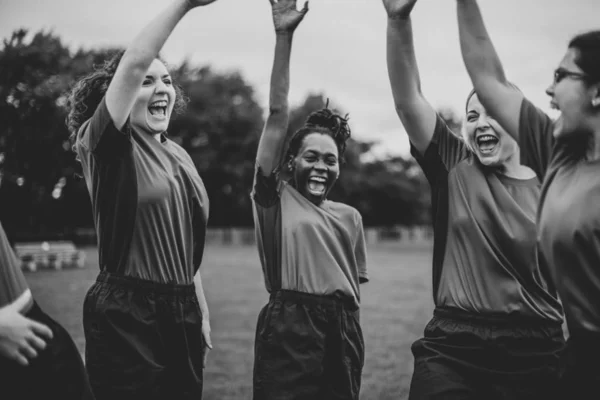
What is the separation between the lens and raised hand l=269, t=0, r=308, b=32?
379 centimetres

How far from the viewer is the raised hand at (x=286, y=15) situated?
3.79 meters

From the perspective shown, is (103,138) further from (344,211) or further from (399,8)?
(344,211)

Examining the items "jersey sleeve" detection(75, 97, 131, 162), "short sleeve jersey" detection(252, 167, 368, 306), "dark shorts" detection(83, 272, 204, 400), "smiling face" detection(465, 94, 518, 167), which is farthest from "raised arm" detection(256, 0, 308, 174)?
"smiling face" detection(465, 94, 518, 167)

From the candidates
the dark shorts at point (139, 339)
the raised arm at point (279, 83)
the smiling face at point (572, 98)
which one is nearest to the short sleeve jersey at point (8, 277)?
the dark shorts at point (139, 339)

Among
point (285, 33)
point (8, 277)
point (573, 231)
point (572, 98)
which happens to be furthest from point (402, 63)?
point (8, 277)

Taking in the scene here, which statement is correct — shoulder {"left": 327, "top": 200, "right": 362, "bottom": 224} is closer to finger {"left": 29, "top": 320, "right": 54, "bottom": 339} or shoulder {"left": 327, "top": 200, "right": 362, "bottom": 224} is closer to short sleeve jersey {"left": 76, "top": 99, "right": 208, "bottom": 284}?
short sleeve jersey {"left": 76, "top": 99, "right": 208, "bottom": 284}

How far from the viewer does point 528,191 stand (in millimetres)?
3494

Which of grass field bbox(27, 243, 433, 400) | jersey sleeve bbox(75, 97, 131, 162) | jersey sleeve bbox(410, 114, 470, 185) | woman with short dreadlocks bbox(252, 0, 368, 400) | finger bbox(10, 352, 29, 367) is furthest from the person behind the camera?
grass field bbox(27, 243, 433, 400)

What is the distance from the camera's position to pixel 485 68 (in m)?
2.96

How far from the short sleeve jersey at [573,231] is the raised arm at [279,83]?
66.5 inches

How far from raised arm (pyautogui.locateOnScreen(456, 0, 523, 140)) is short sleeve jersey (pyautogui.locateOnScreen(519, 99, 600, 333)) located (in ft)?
0.91

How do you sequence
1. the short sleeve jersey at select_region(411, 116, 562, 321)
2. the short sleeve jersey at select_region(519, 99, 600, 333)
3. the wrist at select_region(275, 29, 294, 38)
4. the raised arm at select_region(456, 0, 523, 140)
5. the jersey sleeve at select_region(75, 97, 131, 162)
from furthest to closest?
the wrist at select_region(275, 29, 294, 38) → the jersey sleeve at select_region(75, 97, 131, 162) → the short sleeve jersey at select_region(411, 116, 562, 321) → the raised arm at select_region(456, 0, 523, 140) → the short sleeve jersey at select_region(519, 99, 600, 333)

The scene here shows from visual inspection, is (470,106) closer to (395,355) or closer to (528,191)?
(528,191)

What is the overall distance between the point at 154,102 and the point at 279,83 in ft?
2.60
